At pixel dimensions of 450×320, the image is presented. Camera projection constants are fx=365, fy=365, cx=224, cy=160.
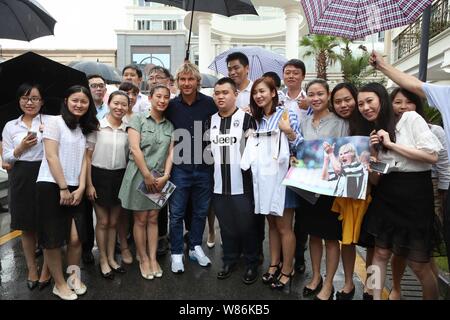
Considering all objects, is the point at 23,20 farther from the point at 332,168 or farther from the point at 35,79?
the point at 332,168

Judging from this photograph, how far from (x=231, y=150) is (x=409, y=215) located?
1711mm

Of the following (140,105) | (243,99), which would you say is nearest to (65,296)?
(140,105)

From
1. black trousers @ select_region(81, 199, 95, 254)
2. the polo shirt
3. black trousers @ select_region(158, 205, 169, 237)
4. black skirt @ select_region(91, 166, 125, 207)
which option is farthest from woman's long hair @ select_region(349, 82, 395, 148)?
black trousers @ select_region(81, 199, 95, 254)

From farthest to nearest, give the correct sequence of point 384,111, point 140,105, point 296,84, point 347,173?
point 140,105 → point 296,84 → point 347,173 → point 384,111

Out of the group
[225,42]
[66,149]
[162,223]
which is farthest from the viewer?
[225,42]

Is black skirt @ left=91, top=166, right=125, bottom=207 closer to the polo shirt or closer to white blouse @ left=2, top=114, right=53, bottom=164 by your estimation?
white blouse @ left=2, top=114, right=53, bottom=164

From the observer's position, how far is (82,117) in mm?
3490

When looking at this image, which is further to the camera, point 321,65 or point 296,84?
point 321,65

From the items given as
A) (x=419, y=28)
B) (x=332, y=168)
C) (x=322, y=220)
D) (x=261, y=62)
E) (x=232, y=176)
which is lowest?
(x=322, y=220)

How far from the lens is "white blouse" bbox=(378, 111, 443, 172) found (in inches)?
108

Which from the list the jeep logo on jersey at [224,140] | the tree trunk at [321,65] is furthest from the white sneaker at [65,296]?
the tree trunk at [321,65]

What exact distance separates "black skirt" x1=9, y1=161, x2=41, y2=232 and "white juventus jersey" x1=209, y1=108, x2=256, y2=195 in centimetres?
175

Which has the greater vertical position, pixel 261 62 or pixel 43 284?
pixel 261 62
